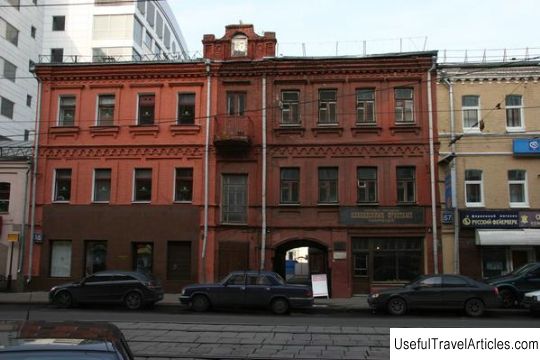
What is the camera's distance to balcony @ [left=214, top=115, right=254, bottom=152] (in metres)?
25.7

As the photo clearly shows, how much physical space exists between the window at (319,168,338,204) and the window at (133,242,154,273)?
8.43 meters

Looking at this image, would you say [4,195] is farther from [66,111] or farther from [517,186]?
[517,186]

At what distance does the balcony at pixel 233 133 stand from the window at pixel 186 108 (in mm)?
1440

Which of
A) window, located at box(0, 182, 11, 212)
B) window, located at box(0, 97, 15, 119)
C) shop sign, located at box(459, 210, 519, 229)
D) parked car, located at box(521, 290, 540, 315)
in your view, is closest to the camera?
parked car, located at box(521, 290, 540, 315)

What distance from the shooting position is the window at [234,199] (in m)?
26.2

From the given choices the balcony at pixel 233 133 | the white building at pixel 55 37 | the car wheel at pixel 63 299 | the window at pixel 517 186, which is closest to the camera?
the car wheel at pixel 63 299

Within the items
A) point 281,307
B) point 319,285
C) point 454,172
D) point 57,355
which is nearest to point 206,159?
point 319,285

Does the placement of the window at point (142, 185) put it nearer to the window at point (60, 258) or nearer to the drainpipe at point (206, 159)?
the drainpipe at point (206, 159)

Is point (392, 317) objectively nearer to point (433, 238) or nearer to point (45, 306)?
point (433, 238)

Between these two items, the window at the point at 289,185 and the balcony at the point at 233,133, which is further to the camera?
the window at the point at 289,185

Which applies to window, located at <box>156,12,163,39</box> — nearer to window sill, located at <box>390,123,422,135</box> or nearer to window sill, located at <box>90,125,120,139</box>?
window sill, located at <box>90,125,120,139</box>

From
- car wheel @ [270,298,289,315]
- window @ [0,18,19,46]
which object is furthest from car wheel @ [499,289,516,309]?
window @ [0,18,19,46]

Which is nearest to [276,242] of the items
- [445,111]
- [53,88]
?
[445,111]

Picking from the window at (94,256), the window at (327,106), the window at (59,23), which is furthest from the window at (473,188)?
the window at (59,23)
